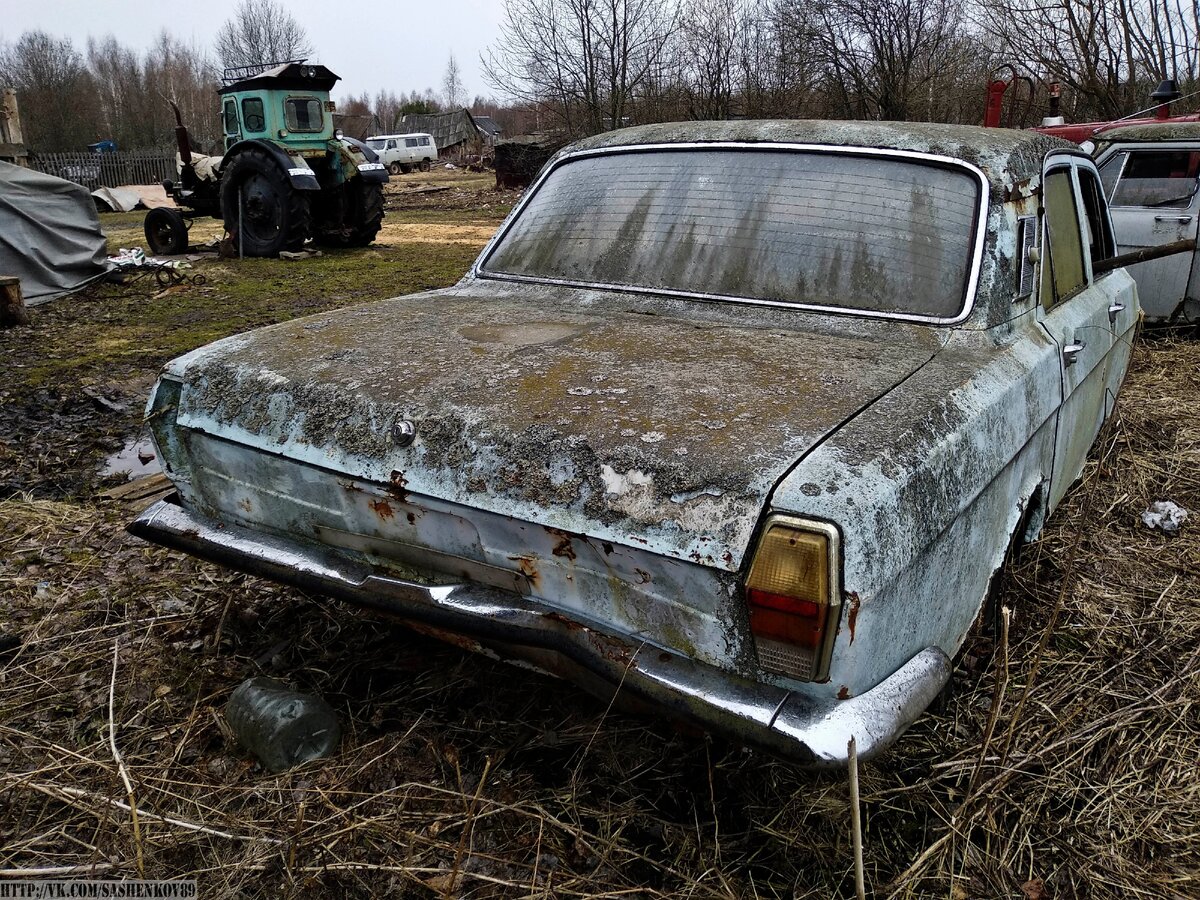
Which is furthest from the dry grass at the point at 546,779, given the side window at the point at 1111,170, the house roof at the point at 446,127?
the house roof at the point at 446,127

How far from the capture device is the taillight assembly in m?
1.50

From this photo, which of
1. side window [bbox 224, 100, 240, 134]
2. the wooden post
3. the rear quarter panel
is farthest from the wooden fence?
the rear quarter panel

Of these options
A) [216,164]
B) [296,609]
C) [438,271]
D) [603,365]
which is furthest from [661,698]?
[216,164]

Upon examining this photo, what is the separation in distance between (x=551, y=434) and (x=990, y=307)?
1320 millimetres

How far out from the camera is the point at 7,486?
4.16 metres

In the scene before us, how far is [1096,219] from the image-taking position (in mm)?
3641

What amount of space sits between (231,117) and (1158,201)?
1145cm

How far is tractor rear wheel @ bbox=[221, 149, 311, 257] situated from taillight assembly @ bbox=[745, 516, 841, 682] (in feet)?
37.4

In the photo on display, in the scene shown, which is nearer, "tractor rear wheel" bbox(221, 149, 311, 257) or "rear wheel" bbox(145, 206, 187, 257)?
"tractor rear wheel" bbox(221, 149, 311, 257)

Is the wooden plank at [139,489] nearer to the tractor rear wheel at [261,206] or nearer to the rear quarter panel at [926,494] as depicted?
the rear quarter panel at [926,494]

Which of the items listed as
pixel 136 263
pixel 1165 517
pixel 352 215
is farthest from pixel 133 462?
pixel 352 215

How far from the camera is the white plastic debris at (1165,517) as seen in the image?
3.46 m

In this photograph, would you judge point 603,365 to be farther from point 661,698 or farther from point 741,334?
point 661,698

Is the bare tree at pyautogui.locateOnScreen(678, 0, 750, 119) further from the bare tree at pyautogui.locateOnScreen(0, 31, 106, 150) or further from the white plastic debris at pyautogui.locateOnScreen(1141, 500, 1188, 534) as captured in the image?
the bare tree at pyautogui.locateOnScreen(0, 31, 106, 150)
